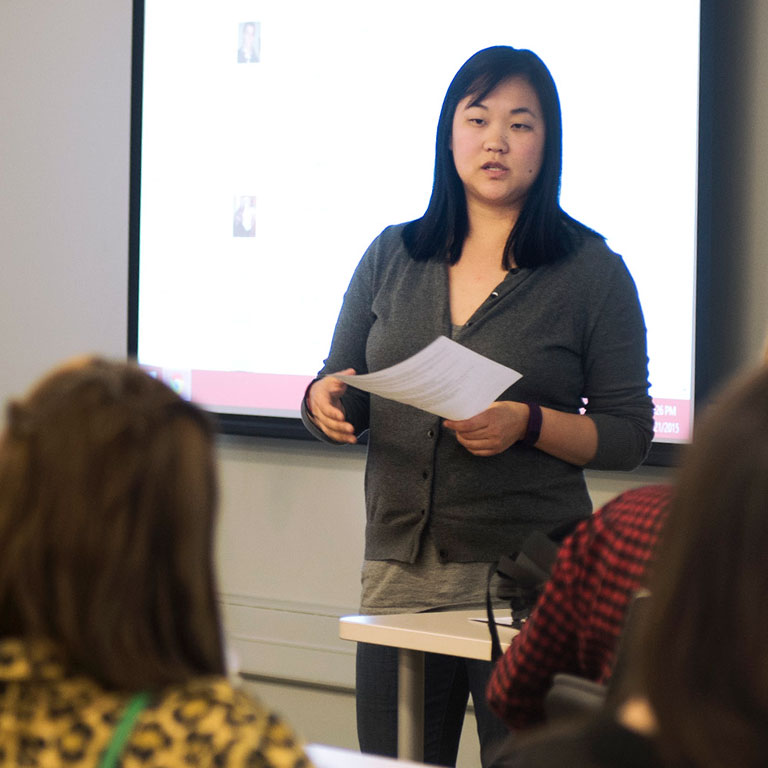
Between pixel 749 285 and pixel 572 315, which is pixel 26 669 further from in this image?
pixel 749 285

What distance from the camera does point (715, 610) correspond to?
69cm

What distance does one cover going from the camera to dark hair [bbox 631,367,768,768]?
68cm

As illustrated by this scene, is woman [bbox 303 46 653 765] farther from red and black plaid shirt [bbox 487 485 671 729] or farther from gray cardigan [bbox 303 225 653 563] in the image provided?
red and black plaid shirt [bbox 487 485 671 729]

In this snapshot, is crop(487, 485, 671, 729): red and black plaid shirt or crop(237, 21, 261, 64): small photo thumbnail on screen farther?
crop(237, 21, 261, 64): small photo thumbnail on screen

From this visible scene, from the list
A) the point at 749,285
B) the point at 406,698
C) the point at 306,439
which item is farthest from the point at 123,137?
the point at 406,698

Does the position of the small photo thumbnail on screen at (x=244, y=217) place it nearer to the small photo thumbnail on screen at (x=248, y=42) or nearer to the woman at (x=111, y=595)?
the small photo thumbnail on screen at (x=248, y=42)

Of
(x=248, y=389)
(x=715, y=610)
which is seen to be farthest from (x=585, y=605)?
(x=248, y=389)

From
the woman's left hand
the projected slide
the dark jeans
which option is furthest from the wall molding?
the woman's left hand

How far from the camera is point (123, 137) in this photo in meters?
3.54

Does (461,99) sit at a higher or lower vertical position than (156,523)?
higher

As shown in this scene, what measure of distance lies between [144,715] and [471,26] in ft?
8.10

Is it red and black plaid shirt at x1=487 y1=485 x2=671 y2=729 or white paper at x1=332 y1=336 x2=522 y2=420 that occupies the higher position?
white paper at x1=332 y1=336 x2=522 y2=420

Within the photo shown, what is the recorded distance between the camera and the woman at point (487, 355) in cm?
189

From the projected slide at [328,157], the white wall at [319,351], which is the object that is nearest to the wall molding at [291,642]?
the white wall at [319,351]
